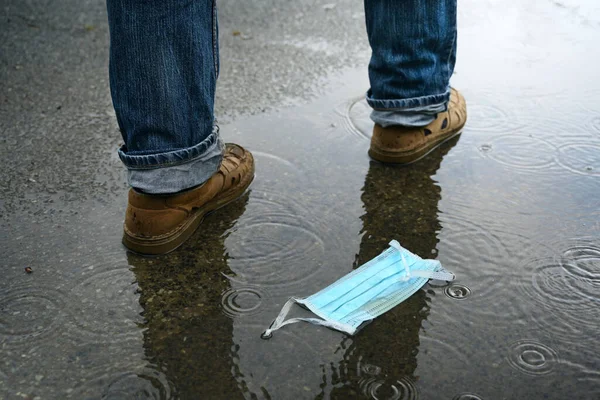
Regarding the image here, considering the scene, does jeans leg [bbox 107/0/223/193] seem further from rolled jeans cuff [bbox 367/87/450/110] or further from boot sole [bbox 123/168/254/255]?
rolled jeans cuff [bbox 367/87/450/110]

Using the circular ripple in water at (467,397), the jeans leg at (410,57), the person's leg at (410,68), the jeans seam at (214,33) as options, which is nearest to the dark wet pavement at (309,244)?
the circular ripple in water at (467,397)

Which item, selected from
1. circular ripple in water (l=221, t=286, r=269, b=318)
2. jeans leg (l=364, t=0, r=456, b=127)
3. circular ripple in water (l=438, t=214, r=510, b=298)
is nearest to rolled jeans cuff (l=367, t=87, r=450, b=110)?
jeans leg (l=364, t=0, r=456, b=127)

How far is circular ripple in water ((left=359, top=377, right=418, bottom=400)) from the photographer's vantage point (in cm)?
154

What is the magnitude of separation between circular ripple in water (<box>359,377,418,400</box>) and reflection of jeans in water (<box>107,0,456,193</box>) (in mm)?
850

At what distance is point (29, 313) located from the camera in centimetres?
181

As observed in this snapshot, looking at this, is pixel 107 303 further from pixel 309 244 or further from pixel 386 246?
pixel 386 246

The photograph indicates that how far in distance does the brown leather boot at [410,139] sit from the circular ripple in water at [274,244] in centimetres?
45

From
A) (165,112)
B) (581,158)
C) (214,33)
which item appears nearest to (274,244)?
(165,112)

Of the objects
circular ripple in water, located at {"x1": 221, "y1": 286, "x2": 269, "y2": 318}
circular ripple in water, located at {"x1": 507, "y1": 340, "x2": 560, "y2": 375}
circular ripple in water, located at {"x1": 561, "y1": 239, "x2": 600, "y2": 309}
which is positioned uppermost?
circular ripple in water, located at {"x1": 561, "y1": 239, "x2": 600, "y2": 309}

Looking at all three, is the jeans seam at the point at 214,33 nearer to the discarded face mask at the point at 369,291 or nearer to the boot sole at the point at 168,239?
the boot sole at the point at 168,239

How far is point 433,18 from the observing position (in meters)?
2.32

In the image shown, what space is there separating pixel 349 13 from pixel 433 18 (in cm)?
199

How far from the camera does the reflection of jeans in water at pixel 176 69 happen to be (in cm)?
181

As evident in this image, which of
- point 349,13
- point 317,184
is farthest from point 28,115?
point 349,13
